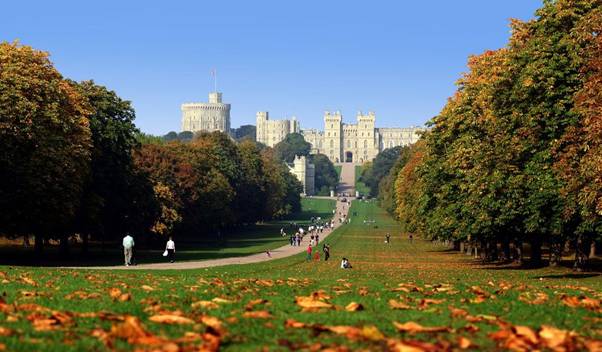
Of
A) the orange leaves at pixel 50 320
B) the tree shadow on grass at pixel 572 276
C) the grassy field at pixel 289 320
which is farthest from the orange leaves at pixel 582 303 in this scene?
the tree shadow on grass at pixel 572 276

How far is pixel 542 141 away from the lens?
38281 millimetres

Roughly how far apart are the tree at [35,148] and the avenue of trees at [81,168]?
50 mm

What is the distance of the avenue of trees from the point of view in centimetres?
4347

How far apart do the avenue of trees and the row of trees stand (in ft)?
67.3

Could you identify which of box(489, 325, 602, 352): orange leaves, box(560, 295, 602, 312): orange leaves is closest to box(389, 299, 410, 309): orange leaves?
box(560, 295, 602, 312): orange leaves

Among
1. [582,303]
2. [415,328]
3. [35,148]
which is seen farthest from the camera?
[35,148]

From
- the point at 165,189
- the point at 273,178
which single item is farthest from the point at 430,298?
the point at 273,178

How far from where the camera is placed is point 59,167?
44250 mm

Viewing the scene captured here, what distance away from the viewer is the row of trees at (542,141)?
33.8 metres

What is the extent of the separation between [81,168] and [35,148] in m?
3.54

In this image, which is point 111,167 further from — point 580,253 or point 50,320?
point 50,320

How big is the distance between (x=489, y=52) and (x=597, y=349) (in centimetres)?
4974

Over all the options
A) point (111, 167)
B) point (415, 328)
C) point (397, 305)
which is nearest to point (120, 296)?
point (397, 305)

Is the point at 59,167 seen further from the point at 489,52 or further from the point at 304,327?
the point at 304,327
